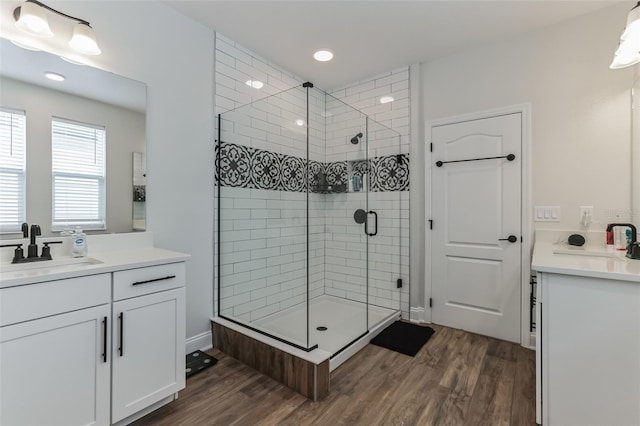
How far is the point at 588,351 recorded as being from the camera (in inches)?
55.2

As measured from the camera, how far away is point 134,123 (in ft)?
6.66

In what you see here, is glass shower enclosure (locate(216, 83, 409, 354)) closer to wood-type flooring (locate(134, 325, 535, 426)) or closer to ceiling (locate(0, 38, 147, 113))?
wood-type flooring (locate(134, 325, 535, 426))

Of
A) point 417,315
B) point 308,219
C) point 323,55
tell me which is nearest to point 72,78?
point 308,219

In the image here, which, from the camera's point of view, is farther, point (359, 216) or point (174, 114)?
point (359, 216)

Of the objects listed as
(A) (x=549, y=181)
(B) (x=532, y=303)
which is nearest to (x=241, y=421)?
(B) (x=532, y=303)

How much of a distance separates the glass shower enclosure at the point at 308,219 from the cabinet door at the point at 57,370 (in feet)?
3.49

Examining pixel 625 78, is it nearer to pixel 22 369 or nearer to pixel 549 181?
pixel 549 181

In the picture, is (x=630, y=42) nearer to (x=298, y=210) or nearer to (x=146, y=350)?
(x=298, y=210)

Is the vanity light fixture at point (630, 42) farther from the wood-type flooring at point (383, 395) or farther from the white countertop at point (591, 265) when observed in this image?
the wood-type flooring at point (383, 395)

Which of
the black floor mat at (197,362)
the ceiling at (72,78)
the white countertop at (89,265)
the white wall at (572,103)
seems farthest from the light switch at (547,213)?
the ceiling at (72,78)

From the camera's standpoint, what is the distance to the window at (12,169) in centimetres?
155

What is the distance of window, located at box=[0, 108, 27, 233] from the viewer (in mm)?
1546

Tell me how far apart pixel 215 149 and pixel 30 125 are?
1161 millimetres

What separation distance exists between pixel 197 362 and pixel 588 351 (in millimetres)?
2399
